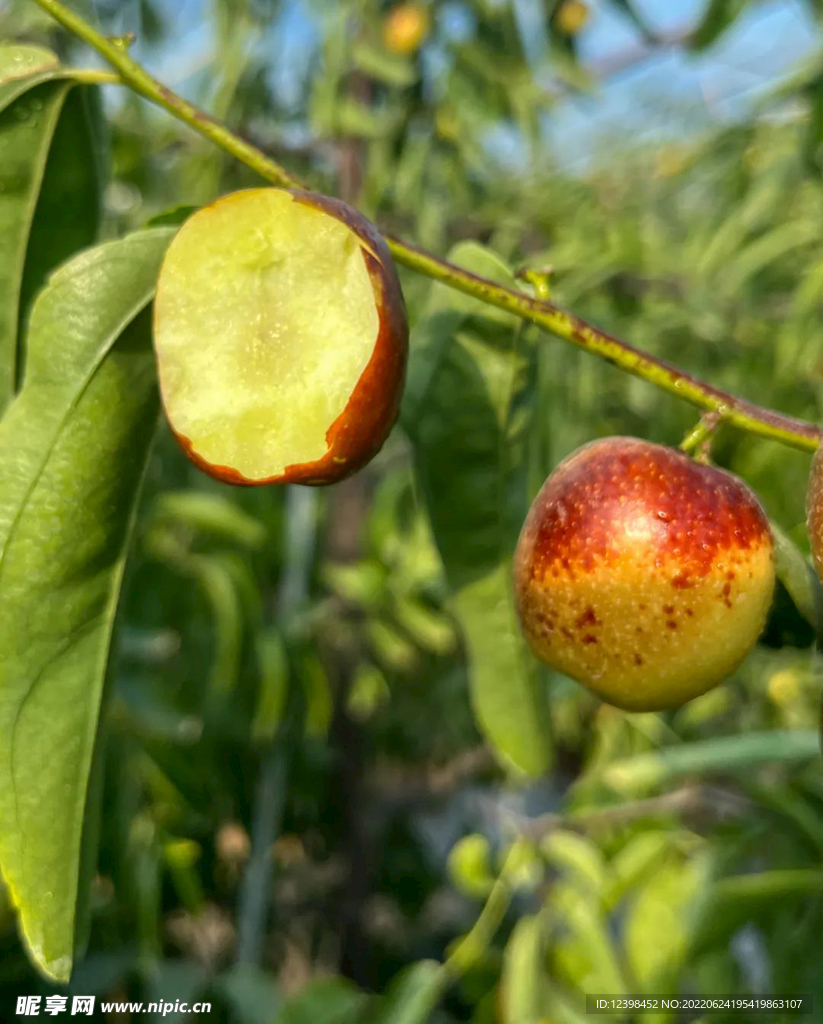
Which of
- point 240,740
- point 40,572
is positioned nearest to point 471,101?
point 240,740

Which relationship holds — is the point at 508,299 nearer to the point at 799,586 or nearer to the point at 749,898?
the point at 799,586

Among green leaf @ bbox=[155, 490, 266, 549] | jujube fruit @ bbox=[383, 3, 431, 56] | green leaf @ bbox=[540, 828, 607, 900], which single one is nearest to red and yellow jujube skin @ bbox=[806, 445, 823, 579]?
green leaf @ bbox=[540, 828, 607, 900]

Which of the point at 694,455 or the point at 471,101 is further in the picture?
the point at 471,101

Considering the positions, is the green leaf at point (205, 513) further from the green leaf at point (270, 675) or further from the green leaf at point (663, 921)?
the green leaf at point (663, 921)

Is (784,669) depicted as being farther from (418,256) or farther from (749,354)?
(418,256)

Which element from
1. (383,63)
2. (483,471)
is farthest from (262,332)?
(383,63)

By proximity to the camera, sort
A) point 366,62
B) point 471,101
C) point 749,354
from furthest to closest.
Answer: point 749,354 → point 471,101 → point 366,62
